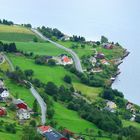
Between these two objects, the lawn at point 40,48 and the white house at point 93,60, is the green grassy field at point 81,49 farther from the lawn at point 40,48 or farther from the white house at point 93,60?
the lawn at point 40,48

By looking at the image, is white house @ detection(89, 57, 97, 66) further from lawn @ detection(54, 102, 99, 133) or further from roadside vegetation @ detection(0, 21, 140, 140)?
lawn @ detection(54, 102, 99, 133)

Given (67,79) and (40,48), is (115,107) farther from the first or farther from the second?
(40,48)

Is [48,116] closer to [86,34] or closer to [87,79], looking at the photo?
[87,79]

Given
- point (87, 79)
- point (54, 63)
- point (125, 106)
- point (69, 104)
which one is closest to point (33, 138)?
point (69, 104)

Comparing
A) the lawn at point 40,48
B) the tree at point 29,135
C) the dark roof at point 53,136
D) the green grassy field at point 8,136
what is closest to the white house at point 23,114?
the dark roof at point 53,136

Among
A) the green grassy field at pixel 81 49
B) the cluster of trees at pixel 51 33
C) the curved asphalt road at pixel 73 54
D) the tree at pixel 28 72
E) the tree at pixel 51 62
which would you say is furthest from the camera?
the cluster of trees at pixel 51 33

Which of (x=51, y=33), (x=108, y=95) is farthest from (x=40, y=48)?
(x=108, y=95)
